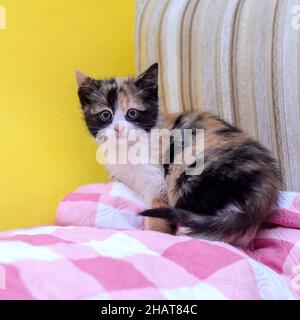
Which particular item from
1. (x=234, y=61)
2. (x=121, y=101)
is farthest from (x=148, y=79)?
(x=234, y=61)

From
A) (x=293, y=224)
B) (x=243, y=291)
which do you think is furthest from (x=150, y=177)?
(x=243, y=291)

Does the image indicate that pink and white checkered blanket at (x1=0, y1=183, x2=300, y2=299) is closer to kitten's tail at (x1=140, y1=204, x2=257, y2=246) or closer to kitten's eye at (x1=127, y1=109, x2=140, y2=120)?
kitten's tail at (x1=140, y1=204, x2=257, y2=246)

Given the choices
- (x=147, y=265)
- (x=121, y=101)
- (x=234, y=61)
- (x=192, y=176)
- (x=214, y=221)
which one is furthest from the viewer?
(x=234, y=61)

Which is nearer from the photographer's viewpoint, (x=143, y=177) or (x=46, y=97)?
(x=143, y=177)

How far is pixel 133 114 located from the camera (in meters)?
1.25

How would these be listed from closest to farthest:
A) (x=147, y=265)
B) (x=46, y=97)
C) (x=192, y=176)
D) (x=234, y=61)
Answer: (x=147, y=265) → (x=192, y=176) → (x=234, y=61) → (x=46, y=97)

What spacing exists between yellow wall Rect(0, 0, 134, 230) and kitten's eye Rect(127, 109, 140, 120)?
0.44 m

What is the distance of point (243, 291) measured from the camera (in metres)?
0.73

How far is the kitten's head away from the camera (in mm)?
1239

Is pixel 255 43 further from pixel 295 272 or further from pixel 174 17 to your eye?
pixel 295 272

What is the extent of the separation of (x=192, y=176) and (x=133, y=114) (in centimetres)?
29
